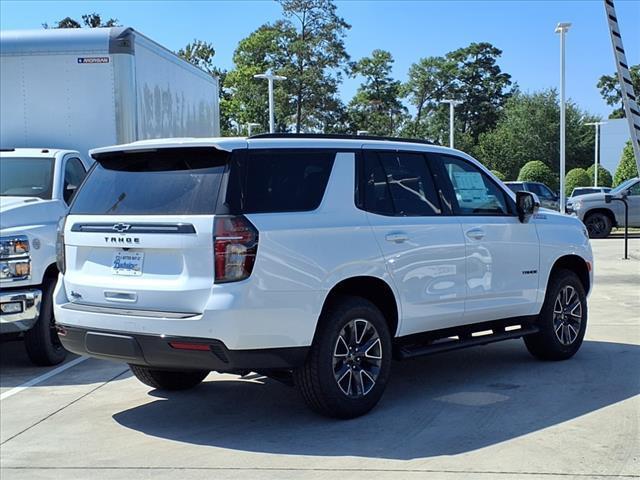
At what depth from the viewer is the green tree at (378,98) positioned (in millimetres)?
71000

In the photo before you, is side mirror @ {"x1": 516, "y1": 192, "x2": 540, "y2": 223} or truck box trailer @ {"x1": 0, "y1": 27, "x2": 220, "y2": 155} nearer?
side mirror @ {"x1": 516, "y1": 192, "x2": 540, "y2": 223}

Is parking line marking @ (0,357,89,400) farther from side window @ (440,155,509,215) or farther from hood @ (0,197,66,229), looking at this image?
side window @ (440,155,509,215)

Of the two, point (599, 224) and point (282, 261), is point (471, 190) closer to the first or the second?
point (282, 261)

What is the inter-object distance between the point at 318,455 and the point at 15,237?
3802 millimetres

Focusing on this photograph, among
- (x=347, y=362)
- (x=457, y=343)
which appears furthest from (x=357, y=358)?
(x=457, y=343)

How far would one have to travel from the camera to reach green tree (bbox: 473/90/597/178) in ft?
207

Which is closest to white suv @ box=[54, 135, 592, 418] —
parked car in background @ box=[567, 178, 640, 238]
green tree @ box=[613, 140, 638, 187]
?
parked car in background @ box=[567, 178, 640, 238]

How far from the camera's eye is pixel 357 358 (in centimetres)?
553

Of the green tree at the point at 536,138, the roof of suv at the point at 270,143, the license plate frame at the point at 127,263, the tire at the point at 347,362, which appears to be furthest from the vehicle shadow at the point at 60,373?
the green tree at the point at 536,138

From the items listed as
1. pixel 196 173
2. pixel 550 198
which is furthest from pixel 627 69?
pixel 550 198

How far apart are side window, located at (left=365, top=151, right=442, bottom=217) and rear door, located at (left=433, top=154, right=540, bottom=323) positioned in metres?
0.24

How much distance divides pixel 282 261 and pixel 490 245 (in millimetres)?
2269

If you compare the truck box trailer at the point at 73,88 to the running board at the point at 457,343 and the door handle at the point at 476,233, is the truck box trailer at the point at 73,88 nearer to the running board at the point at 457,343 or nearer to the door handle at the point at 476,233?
the door handle at the point at 476,233

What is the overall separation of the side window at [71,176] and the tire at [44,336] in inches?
46.4
